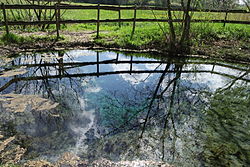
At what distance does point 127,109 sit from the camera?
6195 mm

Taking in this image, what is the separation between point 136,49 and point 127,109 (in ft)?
19.6

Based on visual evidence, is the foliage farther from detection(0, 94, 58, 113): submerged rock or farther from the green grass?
the green grass

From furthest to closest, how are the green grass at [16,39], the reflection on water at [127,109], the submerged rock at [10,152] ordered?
the green grass at [16,39], the reflection on water at [127,109], the submerged rock at [10,152]

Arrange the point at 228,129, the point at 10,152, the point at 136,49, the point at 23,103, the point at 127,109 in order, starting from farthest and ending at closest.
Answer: the point at 136,49
the point at 127,109
the point at 23,103
the point at 228,129
the point at 10,152

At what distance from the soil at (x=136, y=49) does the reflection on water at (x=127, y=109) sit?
→ 1090 mm

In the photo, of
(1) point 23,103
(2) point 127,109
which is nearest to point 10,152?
(1) point 23,103

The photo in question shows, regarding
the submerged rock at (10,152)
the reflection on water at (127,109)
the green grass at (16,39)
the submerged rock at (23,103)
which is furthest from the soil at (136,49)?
the submerged rock at (10,152)

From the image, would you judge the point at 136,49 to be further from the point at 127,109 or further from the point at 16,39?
the point at 16,39

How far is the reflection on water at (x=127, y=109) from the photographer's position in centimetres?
457

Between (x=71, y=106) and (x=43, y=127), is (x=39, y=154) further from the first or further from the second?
(x=71, y=106)

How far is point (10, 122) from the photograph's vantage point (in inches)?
205

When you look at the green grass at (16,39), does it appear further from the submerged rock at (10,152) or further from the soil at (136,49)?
the submerged rock at (10,152)

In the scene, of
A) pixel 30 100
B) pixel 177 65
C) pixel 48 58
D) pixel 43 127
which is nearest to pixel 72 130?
pixel 43 127

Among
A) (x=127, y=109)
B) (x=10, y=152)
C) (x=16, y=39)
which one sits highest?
(x=16, y=39)
